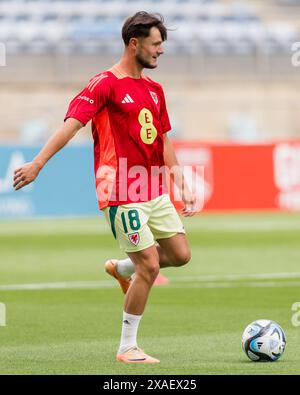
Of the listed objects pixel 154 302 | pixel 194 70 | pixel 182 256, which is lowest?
pixel 154 302

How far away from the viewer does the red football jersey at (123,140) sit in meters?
7.84

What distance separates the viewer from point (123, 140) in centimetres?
788

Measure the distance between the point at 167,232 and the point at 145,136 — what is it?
0.74 m

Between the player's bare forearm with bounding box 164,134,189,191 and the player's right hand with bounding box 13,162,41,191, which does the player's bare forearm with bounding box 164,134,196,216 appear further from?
the player's right hand with bounding box 13,162,41,191

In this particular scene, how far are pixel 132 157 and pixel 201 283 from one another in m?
6.53

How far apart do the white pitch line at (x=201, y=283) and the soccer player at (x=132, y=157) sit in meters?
5.86

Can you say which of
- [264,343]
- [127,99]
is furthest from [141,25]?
[264,343]

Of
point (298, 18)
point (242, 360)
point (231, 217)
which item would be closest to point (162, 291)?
point (242, 360)

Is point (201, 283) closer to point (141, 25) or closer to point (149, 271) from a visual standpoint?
point (149, 271)

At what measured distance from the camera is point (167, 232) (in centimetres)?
805

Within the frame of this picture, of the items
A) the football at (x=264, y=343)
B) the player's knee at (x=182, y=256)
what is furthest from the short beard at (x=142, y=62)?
the football at (x=264, y=343)

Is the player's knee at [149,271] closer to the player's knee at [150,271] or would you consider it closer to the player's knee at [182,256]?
the player's knee at [150,271]

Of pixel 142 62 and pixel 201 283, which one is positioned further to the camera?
pixel 201 283

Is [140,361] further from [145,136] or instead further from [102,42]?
[102,42]
